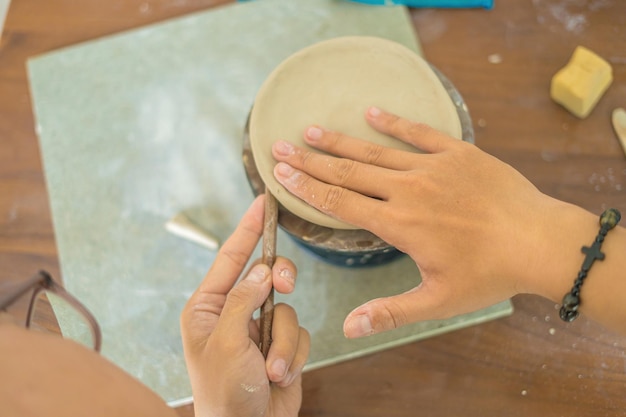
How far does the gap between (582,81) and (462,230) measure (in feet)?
1.49

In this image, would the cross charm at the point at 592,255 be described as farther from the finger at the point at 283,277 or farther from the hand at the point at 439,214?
the finger at the point at 283,277

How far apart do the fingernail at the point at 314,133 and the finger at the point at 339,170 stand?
0.02 meters

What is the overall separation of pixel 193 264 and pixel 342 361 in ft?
1.02

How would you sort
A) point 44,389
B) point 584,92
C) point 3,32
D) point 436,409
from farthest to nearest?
point 3,32 < point 584,92 < point 436,409 < point 44,389

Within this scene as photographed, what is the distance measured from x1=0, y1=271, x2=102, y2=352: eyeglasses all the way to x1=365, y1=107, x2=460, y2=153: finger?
17.6 inches

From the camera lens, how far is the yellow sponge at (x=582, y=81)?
0.83 metres

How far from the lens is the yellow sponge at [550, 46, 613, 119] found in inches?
32.8

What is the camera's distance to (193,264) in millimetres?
851

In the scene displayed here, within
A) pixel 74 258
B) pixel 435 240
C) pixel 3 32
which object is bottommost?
pixel 74 258

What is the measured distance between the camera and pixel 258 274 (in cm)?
62

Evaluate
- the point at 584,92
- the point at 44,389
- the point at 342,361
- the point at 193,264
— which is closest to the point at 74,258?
the point at 193,264

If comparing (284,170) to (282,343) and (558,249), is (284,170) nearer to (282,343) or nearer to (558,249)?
(282,343)

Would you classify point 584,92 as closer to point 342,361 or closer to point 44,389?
point 342,361

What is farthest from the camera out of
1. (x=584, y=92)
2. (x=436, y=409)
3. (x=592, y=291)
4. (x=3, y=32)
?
(x=3, y=32)
